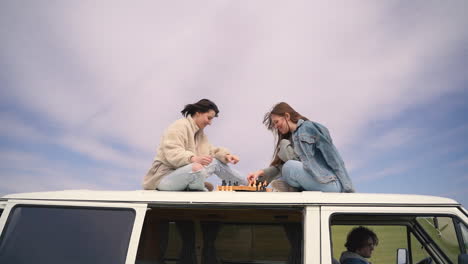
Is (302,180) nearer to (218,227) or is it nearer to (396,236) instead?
(218,227)

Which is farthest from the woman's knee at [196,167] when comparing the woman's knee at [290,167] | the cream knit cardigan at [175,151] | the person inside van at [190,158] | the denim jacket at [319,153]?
the denim jacket at [319,153]

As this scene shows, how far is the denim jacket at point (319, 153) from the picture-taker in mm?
3756

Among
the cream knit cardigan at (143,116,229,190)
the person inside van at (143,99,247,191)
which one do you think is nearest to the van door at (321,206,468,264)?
the person inside van at (143,99,247,191)

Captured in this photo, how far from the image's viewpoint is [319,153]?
3920mm

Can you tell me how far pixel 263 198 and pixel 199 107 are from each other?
5.61 ft

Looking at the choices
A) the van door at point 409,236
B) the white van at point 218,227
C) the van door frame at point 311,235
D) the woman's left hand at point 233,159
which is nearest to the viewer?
the van door frame at point 311,235

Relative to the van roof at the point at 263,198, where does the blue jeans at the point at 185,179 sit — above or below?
above

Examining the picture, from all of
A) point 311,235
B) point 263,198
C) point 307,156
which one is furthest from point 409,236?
point 263,198

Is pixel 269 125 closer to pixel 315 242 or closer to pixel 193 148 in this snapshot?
pixel 193 148

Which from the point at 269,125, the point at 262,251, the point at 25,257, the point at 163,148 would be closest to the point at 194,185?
the point at 163,148

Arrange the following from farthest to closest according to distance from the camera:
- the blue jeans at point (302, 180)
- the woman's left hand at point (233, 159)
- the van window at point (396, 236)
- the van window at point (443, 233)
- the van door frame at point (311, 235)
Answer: the woman's left hand at point (233, 159) → the van window at point (396, 236) → the blue jeans at point (302, 180) → the van window at point (443, 233) → the van door frame at point (311, 235)

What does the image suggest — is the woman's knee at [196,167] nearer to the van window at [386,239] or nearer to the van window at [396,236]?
the van window at [396,236]

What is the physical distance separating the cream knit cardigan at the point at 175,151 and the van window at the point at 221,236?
45 cm

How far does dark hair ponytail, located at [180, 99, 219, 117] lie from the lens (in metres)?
4.47
